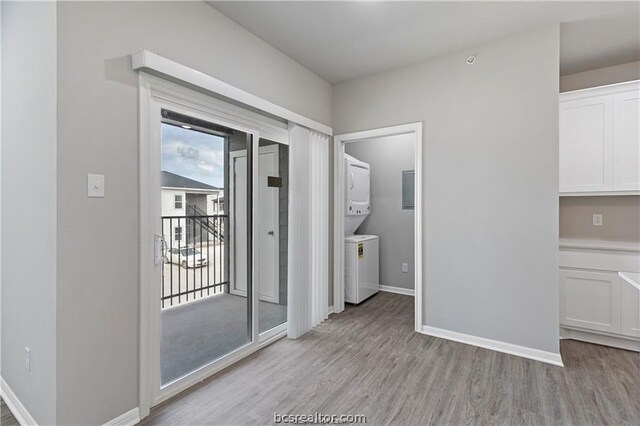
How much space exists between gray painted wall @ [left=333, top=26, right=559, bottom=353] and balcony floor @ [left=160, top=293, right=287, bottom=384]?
184 centimetres

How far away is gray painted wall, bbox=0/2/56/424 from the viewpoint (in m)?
1.53

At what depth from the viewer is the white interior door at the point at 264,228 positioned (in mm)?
2594

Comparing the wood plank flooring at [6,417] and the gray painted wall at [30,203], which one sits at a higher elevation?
the gray painted wall at [30,203]

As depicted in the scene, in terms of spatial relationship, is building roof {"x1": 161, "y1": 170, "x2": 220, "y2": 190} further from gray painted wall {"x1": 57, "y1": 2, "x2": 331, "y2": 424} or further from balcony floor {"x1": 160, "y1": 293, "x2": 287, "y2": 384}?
balcony floor {"x1": 160, "y1": 293, "x2": 287, "y2": 384}

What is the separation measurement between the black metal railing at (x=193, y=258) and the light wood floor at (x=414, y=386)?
641 mm

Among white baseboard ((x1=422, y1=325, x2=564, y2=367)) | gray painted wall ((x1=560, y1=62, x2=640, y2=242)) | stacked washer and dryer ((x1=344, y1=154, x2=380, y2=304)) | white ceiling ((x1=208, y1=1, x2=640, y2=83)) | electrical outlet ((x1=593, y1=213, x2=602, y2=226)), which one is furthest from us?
stacked washer and dryer ((x1=344, y1=154, x2=380, y2=304))

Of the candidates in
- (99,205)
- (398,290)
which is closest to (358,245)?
(398,290)

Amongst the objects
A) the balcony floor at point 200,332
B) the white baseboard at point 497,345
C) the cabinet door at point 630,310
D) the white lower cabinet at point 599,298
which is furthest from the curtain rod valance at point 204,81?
the cabinet door at point 630,310

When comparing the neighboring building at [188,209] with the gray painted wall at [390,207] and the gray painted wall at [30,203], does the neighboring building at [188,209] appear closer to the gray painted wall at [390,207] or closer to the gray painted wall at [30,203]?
the gray painted wall at [30,203]

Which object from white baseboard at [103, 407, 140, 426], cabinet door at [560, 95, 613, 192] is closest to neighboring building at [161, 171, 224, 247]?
white baseboard at [103, 407, 140, 426]

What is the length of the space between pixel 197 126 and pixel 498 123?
2.52 meters

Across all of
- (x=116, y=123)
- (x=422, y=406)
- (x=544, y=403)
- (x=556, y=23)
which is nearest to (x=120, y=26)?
(x=116, y=123)

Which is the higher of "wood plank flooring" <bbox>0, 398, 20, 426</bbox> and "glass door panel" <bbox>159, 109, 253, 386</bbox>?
"glass door panel" <bbox>159, 109, 253, 386</bbox>

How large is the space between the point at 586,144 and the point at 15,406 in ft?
15.4
